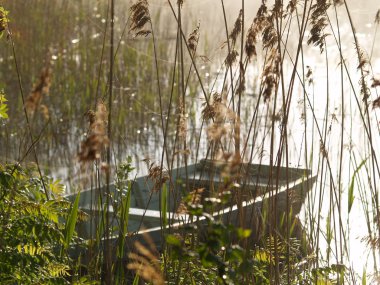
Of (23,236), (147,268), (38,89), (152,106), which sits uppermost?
(38,89)

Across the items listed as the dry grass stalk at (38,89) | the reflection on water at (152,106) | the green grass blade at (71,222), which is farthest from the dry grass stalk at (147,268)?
the reflection on water at (152,106)

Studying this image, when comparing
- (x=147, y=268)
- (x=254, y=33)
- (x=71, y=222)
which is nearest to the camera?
(x=147, y=268)

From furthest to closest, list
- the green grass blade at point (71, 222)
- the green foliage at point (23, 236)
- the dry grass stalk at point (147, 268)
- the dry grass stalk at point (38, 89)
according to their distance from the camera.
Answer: the green grass blade at point (71, 222), the green foliage at point (23, 236), the dry grass stalk at point (147, 268), the dry grass stalk at point (38, 89)

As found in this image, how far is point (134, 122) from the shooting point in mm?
8633

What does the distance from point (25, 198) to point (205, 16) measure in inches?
374

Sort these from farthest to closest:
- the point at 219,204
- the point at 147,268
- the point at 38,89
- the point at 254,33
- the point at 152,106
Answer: the point at 152,106 → the point at 219,204 → the point at 254,33 → the point at 147,268 → the point at 38,89

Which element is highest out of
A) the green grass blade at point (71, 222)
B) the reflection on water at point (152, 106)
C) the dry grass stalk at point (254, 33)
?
the dry grass stalk at point (254, 33)

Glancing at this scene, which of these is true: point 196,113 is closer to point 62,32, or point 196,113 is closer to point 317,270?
point 62,32

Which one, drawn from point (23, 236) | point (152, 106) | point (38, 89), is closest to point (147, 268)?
point (38, 89)

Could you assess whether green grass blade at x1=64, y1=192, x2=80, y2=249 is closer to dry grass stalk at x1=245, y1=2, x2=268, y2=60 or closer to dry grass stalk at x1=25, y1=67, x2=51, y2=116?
dry grass stalk at x1=245, y1=2, x2=268, y2=60

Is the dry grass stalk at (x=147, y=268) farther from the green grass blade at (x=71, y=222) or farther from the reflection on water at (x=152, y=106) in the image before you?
the reflection on water at (x=152, y=106)

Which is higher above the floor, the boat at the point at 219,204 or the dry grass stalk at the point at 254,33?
the dry grass stalk at the point at 254,33

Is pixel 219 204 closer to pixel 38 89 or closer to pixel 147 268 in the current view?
pixel 147 268

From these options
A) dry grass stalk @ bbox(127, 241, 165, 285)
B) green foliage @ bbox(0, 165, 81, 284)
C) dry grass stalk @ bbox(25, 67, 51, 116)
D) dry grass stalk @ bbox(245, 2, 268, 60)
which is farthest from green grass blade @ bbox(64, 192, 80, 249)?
dry grass stalk @ bbox(25, 67, 51, 116)
